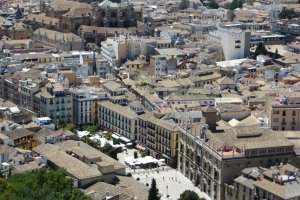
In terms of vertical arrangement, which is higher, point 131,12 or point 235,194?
point 131,12

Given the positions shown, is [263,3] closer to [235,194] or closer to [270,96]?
[270,96]

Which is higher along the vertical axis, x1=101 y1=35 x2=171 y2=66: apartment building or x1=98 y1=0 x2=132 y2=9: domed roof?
x1=98 y1=0 x2=132 y2=9: domed roof

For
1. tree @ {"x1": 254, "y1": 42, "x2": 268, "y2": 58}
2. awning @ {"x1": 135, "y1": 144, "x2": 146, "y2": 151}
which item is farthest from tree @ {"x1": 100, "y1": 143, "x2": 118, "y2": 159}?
tree @ {"x1": 254, "y1": 42, "x2": 268, "y2": 58}

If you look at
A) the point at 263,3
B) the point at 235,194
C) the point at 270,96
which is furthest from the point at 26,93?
the point at 263,3

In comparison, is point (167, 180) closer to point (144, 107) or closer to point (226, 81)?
point (144, 107)

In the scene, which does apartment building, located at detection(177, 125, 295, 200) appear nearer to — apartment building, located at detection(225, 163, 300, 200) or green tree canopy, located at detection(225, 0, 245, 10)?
apartment building, located at detection(225, 163, 300, 200)

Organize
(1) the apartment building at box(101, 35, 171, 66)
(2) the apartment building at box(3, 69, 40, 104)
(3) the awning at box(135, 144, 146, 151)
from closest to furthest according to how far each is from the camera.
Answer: (3) the awning at box(135, 144, 146, 151)
(2) the apartment building at box(3, 69, 40, 104)
(1) the apartment building at box(101, 35, 171, 66)
